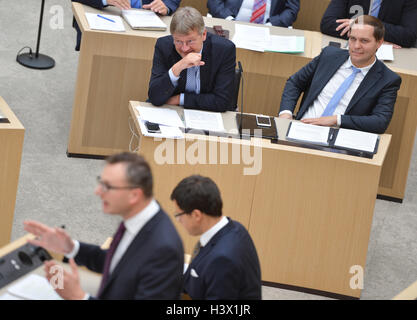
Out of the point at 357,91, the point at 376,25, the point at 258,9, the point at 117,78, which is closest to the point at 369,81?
the point at 357,91

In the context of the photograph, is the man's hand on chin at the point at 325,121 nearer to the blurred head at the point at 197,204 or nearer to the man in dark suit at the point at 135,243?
the blurred head at the point at 197,204

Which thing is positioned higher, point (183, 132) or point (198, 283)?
point (183, 132)

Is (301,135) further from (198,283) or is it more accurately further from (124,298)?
(124,298)

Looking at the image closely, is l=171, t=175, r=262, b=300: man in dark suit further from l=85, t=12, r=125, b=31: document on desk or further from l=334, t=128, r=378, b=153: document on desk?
l=85, t=12, r=125, b=31: document on desk

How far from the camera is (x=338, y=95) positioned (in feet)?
16.0

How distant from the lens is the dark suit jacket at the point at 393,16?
5.71 meters

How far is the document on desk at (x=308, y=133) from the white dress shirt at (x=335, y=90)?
0.98 ft

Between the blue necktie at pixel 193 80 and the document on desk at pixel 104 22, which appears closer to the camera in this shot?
the blue necktie at pixel 193 80

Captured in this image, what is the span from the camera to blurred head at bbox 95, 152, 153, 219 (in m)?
2.55

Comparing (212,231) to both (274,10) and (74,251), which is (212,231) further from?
Answer: (274,10)

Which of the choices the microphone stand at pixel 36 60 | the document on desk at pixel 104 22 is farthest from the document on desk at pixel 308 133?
the microphone stand at pixel 36 60
